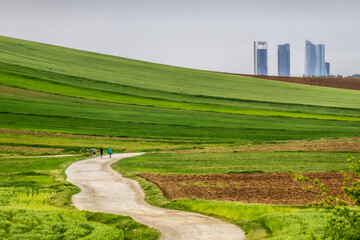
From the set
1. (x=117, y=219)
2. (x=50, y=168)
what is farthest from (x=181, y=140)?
(x=117, y=219)

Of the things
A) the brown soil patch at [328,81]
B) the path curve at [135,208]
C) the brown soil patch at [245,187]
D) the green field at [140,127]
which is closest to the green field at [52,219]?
the green field at [140,127]

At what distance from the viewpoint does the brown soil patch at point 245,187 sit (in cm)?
3053

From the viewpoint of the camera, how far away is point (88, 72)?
125562mm

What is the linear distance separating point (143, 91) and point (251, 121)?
2890cm

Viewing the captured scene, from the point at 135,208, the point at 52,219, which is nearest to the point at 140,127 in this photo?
the point at 135,208

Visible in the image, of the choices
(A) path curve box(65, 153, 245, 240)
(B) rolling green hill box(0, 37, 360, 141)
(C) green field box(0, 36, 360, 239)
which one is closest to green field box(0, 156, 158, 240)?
(C) green field box(0, 36, 360, 239)

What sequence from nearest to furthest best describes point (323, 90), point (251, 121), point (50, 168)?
point (50, 168), point (251, 121), point (323, 90)

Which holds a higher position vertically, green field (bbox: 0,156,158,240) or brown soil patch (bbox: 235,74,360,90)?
brown soil patch (bbox: 235,74,360,90)

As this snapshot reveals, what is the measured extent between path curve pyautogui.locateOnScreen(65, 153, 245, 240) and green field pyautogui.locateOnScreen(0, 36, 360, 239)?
0.79 meters

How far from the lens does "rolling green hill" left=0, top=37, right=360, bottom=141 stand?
83625 mm

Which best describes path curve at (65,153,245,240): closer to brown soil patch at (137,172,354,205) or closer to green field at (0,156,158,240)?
green field at (0,156,158,240)

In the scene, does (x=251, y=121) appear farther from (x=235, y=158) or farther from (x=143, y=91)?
(x=235, y=158)

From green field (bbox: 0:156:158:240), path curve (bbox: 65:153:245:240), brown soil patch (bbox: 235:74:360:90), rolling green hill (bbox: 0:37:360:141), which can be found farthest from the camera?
brown soil patch (bbox: 235:74:360:90)

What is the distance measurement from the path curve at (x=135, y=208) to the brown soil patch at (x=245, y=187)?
6.75 feet
